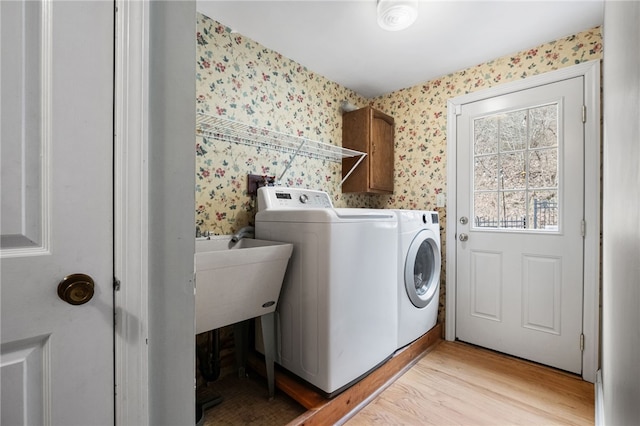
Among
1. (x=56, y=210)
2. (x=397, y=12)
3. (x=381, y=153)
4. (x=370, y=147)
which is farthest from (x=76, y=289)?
(x=381, y=153)

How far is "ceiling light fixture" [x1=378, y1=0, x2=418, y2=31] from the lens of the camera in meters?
1.51

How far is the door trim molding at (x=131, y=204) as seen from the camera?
23.0 inches

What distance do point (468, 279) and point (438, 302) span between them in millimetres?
321

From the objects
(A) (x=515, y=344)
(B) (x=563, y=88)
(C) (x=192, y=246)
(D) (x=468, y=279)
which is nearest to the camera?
(C) (x=192, y=246)

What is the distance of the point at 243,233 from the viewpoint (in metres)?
1.87

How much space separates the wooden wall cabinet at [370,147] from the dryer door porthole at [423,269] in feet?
2.31

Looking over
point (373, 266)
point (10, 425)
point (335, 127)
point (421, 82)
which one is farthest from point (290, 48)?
point (10, 425)

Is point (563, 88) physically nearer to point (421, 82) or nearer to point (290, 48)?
point (421, 82)

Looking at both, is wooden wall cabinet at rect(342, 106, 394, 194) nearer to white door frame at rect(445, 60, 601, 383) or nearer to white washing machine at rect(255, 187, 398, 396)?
white washing machine at rect(255, 187, 398, 396)

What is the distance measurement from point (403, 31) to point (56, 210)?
2.09 metres

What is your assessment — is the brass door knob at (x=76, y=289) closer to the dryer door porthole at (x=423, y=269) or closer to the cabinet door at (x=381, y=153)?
the dryer door porthole at (x=423, y=269)

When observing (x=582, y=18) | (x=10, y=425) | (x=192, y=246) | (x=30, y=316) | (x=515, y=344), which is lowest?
(x=515, y=344)

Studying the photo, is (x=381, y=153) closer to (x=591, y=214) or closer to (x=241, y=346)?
(x=591, y=214)

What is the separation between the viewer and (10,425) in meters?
0.51
